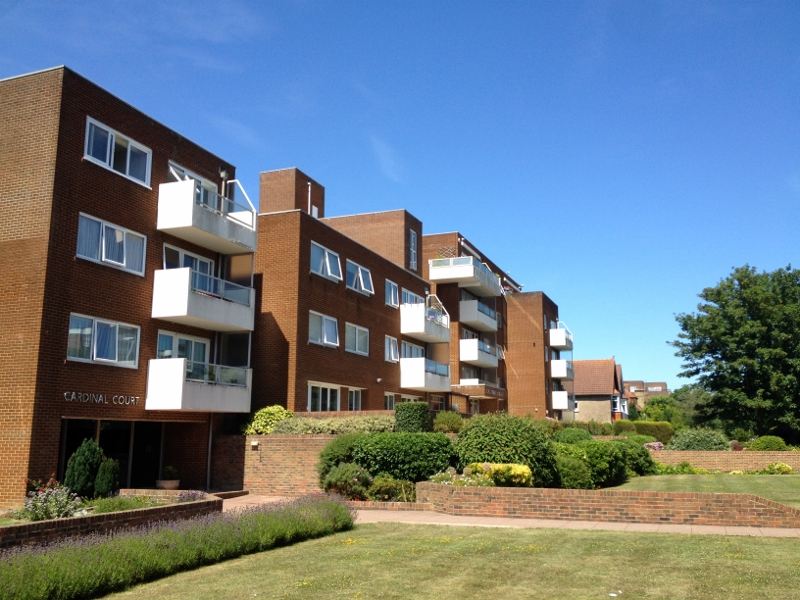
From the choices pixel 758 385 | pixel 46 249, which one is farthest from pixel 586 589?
pixel 758 385

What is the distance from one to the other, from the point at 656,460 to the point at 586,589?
1042 inches

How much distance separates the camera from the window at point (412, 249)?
4309 cm

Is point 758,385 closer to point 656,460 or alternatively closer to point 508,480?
point 656,460

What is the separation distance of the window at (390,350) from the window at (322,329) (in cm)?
532

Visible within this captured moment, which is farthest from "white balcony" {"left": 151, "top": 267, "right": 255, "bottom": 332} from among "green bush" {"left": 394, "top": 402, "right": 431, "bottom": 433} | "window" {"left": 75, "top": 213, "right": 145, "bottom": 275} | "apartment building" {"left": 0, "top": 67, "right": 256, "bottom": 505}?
"green bush" {"left": 394, "top": 402, "right": 431, "bottom": 433}

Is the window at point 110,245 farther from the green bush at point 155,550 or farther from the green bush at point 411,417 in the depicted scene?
the green bush at point 155,550

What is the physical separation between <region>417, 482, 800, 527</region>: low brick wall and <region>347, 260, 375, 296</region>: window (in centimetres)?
1694

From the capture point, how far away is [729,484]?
80.8 ft

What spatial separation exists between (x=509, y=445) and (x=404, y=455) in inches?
108

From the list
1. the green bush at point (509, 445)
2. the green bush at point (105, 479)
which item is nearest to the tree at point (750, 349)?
the green bush at point (509, 445)

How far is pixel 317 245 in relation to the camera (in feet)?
97.5

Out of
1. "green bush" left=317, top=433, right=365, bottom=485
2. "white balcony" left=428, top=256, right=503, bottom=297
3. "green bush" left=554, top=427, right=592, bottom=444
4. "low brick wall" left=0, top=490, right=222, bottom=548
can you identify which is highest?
"white balcony" left=428, top=256, right=503, bottom=297

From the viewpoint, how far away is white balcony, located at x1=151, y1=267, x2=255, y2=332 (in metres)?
22.3

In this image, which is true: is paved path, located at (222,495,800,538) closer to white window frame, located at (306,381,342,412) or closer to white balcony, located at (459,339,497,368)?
white window frame, located at (306,381,342,412)
